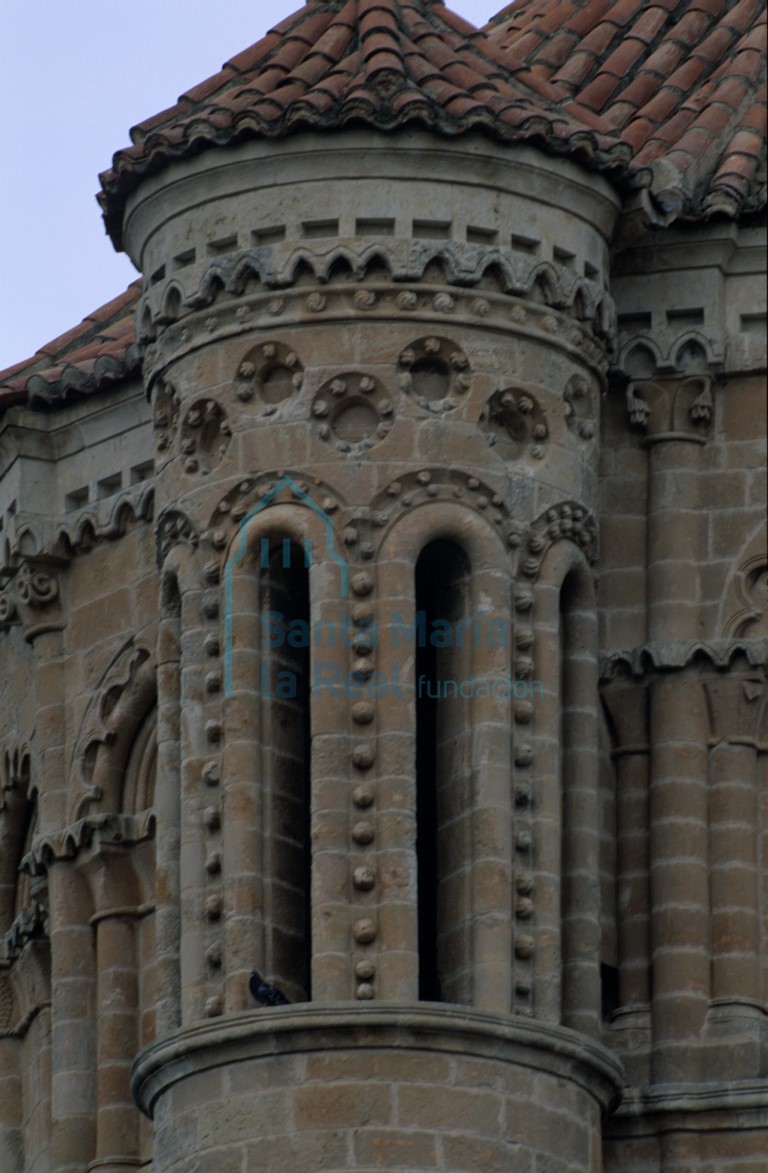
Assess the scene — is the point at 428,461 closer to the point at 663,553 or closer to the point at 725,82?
the point at 663,553

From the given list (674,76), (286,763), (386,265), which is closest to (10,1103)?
(286,763)

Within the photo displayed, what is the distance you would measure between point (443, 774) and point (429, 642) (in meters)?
1.01

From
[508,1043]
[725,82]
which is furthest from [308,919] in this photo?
[725,82]

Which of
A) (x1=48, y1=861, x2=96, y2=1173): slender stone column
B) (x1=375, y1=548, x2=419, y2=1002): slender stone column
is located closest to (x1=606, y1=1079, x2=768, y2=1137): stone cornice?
(x1=375, y1=548, x2=419, y2=1002): slender stone column

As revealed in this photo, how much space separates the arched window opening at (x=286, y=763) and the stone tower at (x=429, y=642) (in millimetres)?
36

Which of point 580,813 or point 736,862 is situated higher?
point 580,813

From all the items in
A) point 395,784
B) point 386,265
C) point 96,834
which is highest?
point 386,265

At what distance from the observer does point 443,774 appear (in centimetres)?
3875

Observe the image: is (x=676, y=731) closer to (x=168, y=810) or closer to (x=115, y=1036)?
(x=168, y=810)

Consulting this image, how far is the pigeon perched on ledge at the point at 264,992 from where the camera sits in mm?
37812

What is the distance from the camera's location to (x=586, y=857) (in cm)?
3912

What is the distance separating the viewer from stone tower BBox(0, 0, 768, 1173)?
3784 cm

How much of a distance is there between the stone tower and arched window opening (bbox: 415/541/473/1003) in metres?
0.03
